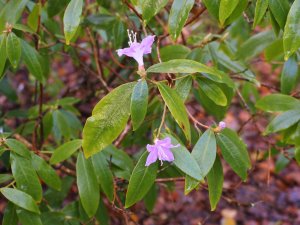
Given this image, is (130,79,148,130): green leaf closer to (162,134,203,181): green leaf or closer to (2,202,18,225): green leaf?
(162,134,203,181): green leaf

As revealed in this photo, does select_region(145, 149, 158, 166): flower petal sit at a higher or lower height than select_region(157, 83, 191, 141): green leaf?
lower

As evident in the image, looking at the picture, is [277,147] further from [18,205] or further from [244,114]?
[244,114]

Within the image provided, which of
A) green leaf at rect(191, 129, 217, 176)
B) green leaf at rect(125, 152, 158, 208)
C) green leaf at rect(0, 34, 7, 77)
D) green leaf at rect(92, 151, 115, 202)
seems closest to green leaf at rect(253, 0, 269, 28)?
green leaf at rect(191, 129, 217, 176)

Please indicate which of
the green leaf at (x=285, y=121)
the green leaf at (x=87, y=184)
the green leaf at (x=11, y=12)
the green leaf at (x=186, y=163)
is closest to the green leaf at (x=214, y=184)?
the green leaf at (x=186, y=163)

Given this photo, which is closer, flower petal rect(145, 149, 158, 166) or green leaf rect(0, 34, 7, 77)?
flower petal rect(145, 149, 158, 166)

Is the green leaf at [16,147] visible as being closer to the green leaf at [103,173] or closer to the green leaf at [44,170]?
the green leaf at [44,170]

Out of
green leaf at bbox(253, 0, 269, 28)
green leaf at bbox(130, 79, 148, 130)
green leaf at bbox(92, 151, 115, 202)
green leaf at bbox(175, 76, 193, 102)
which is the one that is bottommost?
green leaf at bbox(92, 151, 115, 202)
